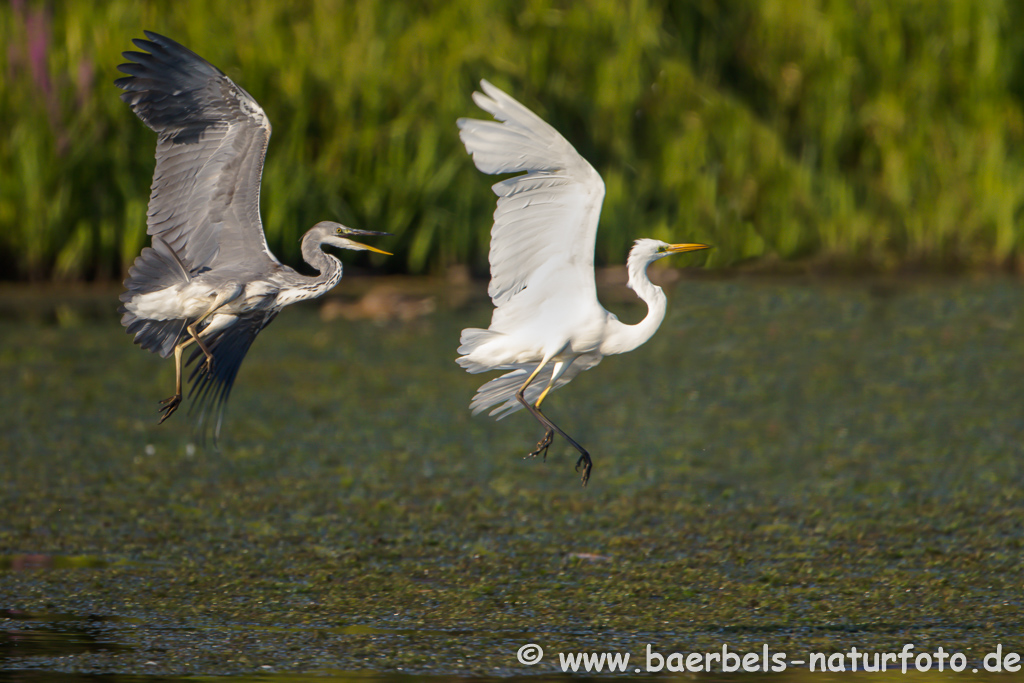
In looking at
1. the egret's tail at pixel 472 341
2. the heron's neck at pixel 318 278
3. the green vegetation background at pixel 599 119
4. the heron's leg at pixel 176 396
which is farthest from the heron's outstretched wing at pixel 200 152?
the green vegetation background at pixel 599 119

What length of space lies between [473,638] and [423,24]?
22.2ft

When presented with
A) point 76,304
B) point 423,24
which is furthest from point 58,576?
point 423,24

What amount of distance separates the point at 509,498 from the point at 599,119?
4.49 meters

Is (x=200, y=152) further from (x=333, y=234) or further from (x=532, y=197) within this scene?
(x=532, y=197)

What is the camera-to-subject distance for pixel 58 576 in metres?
5.05

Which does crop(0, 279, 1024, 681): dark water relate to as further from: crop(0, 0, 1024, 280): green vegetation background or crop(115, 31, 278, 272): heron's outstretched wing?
crop(115, 31, 278, 272): heron's outstretched wing

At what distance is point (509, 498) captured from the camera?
6117 millimetres

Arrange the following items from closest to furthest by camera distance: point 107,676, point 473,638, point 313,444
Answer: point 107,676 → point 473,638 → point 313,444

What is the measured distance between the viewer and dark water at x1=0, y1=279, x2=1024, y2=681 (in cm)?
448

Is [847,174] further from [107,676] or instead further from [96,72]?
[107,676]

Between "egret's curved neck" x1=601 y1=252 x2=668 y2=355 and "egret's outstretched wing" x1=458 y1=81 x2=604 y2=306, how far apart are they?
14 centimetres

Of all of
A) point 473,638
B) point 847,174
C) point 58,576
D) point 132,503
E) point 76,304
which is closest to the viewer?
point 473,638

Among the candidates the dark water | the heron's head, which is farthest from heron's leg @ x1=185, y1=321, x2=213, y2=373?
the dark water

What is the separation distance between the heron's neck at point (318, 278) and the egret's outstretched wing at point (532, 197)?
417 mm
